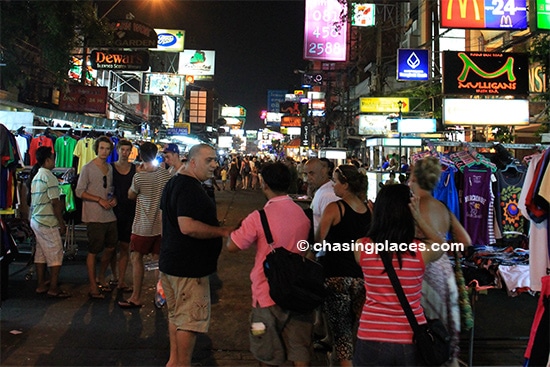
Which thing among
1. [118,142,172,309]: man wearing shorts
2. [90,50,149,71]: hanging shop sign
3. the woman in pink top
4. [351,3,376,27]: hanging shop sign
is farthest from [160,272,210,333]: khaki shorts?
[351,3,376,27]: hanging shop sign

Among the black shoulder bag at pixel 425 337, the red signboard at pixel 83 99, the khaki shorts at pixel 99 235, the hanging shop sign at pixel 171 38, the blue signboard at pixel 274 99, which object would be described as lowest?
the black shoulder bag at pixel 425 337

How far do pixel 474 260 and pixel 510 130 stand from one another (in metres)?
10.5

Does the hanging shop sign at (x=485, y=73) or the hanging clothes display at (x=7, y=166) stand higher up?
the hanging shop sign at (x=485, y=73)

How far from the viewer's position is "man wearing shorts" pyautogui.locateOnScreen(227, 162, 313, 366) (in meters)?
3.18

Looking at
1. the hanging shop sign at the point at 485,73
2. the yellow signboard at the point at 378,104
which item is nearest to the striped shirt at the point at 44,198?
the hanging shop sign at the point at 485,73

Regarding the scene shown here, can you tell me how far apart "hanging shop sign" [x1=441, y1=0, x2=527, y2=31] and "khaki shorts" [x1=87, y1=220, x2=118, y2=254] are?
871 centimetres

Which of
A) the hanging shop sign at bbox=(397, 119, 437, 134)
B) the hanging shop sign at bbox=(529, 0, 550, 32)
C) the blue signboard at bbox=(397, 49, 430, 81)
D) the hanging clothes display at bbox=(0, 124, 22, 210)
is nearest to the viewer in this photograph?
the hanging clothes display at bbox=(0, 124, 22, 210)

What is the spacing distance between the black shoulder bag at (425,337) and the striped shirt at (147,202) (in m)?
3.79

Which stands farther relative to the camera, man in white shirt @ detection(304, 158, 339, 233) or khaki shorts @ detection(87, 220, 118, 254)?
khaki shorts @ detection(87, 220, 118, 254)

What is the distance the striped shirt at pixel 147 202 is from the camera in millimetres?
5727

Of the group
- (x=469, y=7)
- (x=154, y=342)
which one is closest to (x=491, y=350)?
(x=154, y=342)

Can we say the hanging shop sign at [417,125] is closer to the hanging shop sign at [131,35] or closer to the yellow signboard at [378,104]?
the yellow signboard at [378,104]

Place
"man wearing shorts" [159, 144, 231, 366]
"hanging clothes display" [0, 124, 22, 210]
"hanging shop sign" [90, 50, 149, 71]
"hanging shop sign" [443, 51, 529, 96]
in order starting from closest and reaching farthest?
"man wearing shorts" [159, 144, 231, 366], "hanging clothes display" [0, 124, 22, 210], "hanging shop sign" [443, 51, 529, 96], "hanging shop sign" [90, 50, 149, 71]

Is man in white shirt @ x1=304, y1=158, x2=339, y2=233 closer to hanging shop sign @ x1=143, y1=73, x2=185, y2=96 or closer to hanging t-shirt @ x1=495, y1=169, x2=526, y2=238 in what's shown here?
hanging t-shirt @ x1=495, y1=169, x2=526, y2=238
